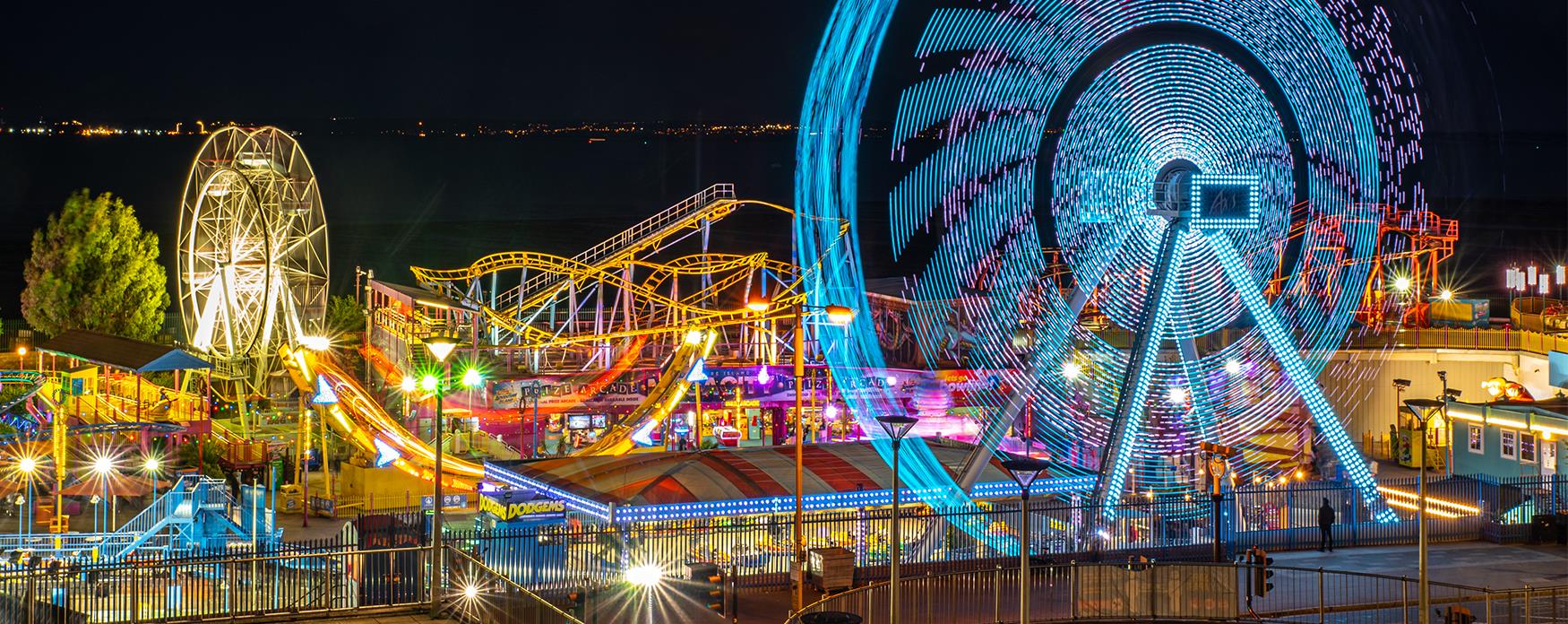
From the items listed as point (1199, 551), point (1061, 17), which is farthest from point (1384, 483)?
point (1061, 17)

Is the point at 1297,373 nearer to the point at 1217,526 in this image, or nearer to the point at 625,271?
the point at 1217,526

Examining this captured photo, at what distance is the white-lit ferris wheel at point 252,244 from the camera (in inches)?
1778

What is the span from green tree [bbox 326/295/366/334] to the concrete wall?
36.1 metres

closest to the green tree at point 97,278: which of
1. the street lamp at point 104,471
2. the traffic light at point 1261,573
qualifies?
the street lamp at point 104,471

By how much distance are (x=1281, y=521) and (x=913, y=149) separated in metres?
9.33

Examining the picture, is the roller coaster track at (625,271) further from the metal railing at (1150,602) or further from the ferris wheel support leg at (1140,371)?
the metal railing at (1150,602)

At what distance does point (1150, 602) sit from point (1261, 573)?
5.16 ft

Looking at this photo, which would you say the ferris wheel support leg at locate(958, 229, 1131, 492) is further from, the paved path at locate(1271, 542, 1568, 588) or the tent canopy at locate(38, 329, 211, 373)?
the tent canopy at locate(38, 329, 211, 373)

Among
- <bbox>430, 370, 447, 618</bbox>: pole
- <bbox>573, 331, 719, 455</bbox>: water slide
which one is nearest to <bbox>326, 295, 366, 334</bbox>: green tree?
<bbox>573, 331, 719, 455</bbox>: water slide

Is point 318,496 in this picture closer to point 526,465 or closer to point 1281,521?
point 526,465

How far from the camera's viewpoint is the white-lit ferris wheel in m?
45.2

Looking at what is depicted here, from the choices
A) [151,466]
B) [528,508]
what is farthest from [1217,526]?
[151,466]

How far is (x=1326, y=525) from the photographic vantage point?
28750mm

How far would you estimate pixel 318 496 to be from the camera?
34938 mm
